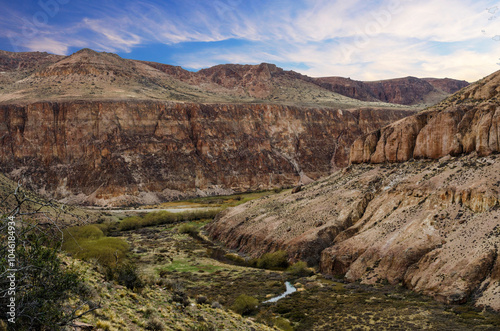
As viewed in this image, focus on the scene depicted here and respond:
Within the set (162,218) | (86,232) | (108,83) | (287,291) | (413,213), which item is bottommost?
(162,218)

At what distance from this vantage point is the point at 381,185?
42.2 m

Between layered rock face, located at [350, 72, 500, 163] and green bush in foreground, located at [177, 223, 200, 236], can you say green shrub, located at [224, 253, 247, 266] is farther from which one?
layered rock face, located at [350, 72, 500, 163]

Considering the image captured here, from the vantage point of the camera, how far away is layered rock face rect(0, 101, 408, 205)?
102600mm

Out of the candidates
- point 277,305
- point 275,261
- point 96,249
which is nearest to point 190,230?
point 96,249

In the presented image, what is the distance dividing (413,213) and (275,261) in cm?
1409

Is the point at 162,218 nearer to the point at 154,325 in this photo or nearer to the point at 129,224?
the point at 129,224

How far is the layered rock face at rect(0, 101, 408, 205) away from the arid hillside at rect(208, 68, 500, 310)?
190 feet

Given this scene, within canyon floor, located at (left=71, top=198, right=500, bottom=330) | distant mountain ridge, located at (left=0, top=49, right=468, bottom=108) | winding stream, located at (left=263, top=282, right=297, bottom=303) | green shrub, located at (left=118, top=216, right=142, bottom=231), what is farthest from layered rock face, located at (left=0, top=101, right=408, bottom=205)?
winding stream, located at (left=263, top=282, right=297, bottom=303)

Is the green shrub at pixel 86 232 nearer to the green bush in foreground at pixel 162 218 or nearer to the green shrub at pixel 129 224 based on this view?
the green shrub at pixel 129 224

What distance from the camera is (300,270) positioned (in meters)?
34.2

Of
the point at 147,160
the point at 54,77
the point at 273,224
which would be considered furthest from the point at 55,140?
the point at 273,224

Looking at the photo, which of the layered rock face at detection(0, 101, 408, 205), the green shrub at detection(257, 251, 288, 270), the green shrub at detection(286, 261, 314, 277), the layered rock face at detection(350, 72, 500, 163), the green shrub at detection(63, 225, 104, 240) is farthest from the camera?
the layered rock face at detection(0, 101, 408, 205)

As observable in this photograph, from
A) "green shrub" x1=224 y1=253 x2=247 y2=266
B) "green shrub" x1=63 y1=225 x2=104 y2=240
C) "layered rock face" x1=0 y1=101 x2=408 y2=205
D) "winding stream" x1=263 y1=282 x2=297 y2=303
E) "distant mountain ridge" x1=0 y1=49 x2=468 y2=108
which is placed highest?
"distant mountain ridge" x1=0 y1=49 x2=468 y2=108

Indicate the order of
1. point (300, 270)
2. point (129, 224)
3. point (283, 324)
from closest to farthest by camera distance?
1. point (283, 324)
2. point (300, 270)
3. point (129, 224)
